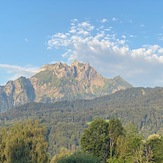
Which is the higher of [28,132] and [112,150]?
[28,132]

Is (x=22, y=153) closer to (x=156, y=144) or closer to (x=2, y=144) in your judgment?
(x=2, y=144)

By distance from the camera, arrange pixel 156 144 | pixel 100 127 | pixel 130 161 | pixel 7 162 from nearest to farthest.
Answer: pixel 130 161, pixel 7 162, pixel 156 144, pixel 100 127

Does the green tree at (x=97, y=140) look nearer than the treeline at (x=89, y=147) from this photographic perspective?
No

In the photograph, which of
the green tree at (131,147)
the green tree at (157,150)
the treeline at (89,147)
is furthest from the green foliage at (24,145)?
the green tree at (157,150)

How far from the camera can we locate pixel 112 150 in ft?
216

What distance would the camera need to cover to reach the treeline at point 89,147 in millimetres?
51325

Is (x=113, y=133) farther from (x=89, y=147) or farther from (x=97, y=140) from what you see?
(x=89, y=147)

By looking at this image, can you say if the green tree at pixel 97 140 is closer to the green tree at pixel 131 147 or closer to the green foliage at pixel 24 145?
the green tree at pixel 131 147

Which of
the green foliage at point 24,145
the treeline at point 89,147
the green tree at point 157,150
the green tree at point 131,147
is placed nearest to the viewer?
the treeline at point 89,147

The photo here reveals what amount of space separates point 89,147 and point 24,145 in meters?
17.5

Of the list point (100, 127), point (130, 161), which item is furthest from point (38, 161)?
point (100, 127)

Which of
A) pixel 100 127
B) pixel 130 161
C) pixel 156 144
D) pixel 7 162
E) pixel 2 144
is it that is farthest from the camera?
pixel 100 127

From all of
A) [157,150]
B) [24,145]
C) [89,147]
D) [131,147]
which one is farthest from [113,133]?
[24,145]

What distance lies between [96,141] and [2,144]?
815 inches
